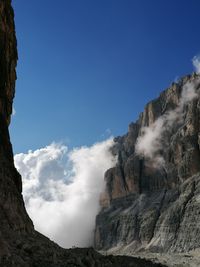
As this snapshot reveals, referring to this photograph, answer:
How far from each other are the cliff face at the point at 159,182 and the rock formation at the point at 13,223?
79002mm

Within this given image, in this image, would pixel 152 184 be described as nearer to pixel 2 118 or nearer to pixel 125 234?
pixel 125 234

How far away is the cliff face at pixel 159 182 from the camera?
132875 millimetres

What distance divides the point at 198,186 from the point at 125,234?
33781 millimetres

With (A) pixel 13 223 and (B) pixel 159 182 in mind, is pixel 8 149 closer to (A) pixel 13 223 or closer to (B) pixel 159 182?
(A) pixel 13 223

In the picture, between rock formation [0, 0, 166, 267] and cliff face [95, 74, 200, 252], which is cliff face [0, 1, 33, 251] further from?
cliff face [95, 74, 200, 252]

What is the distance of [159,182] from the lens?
538 feet

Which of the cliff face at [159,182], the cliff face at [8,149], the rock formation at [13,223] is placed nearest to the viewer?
the rock formation at [13,223]

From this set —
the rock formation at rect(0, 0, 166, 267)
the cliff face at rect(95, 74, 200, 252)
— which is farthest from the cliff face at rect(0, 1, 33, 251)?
the cliff face at rect(95, 74, 200, 252)

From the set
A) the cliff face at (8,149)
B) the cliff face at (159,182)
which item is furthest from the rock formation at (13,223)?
the cliff face at (159,182)

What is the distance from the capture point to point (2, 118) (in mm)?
50438

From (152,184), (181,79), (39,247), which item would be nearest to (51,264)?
(39,247)

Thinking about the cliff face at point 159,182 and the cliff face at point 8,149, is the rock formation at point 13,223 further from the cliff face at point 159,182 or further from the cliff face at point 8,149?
the cliff face at point 159,182

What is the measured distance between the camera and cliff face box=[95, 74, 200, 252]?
13288 centimetres

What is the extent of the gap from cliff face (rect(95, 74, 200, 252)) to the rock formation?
259ft
